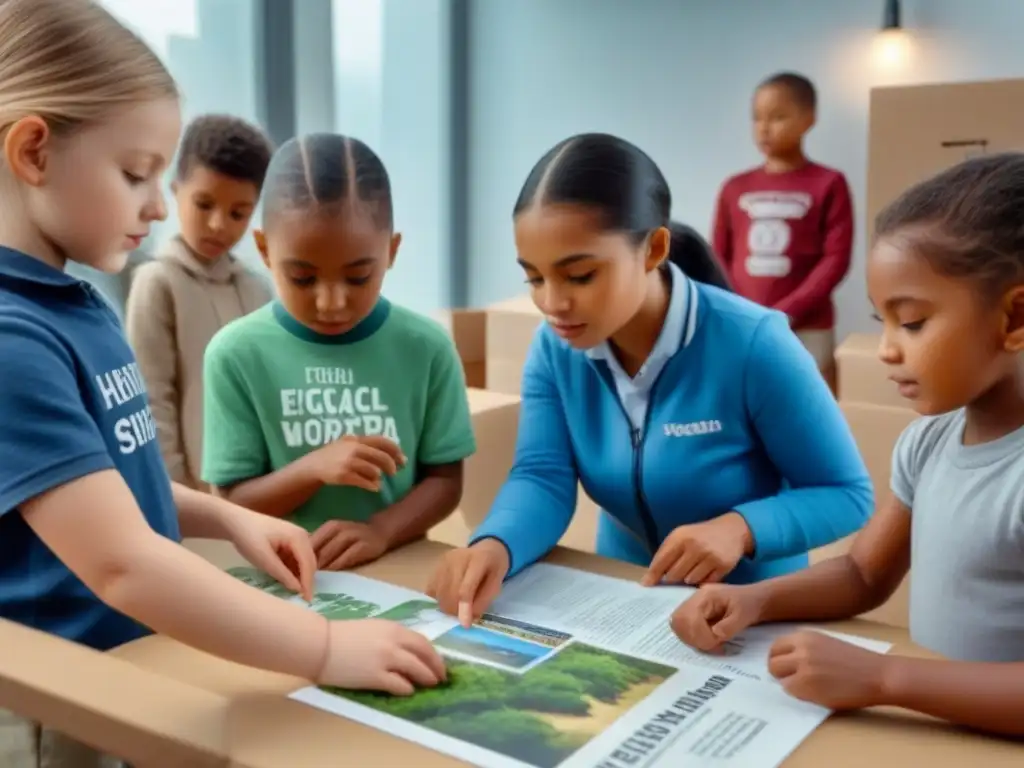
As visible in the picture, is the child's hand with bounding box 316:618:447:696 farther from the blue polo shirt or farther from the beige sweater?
the beige sweater

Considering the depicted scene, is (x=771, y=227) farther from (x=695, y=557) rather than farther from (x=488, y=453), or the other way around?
(x=695, y=557)

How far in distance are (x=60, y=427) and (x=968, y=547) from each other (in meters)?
0.59

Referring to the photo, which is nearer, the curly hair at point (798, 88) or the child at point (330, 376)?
the child at point (330, 376)

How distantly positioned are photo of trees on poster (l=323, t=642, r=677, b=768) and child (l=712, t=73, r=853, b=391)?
189 cm

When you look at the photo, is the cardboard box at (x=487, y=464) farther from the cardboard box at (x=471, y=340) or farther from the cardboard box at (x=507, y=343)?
the cardboard box at (x=471, y=340)

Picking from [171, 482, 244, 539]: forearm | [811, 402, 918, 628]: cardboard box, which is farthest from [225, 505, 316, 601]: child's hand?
[811, 402, 918, 628]: cardboard box

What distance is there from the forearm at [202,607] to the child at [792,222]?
6.62ft

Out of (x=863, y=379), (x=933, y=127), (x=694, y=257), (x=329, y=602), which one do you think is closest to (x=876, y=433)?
(x=863, y=379)

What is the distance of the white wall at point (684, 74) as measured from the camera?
2.62m

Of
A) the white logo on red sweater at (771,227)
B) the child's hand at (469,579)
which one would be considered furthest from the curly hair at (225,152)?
the white logo on red sweater at (771,227)

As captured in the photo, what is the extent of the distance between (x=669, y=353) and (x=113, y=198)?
1.78ft

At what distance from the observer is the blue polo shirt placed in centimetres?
54

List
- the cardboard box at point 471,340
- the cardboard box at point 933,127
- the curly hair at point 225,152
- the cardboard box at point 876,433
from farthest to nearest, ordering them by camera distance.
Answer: the cardboard box at point 471,340
the cardboard box at point 933,127
the cardboard box at point 876,433
the curly hair at point 225,152

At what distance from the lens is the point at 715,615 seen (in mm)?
701
